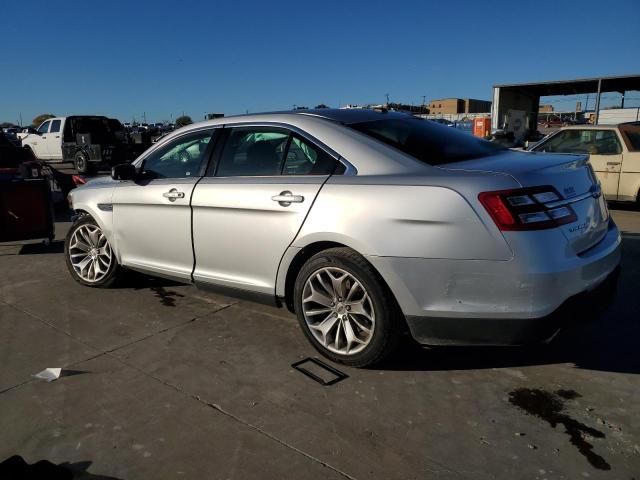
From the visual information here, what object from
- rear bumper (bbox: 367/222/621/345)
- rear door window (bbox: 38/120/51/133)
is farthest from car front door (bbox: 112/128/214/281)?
rear door window (bbox: 38/120/51/133)

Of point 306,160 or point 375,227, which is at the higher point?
point 306,160

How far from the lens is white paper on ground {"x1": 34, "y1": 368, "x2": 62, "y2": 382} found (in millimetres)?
3277

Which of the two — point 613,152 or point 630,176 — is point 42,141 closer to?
point 613,152

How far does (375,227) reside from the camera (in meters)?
2.98

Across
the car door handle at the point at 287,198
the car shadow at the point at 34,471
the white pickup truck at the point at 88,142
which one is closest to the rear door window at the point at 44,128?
the white pickup truck at the point at 88,142

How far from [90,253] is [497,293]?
153 inches

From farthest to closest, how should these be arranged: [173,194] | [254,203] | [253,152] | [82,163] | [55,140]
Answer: [55,140]
[82,163]
[173,194]
[253,152]
[254,203]

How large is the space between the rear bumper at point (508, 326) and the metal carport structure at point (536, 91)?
1624 cm

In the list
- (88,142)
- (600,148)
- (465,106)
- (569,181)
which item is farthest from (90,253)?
(465,106)

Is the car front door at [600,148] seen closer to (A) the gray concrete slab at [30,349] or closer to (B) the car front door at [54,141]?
(A) the gray concrete slab at [30,349]

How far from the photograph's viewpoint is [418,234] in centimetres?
285

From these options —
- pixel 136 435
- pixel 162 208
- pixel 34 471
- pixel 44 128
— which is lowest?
pixel 136 435

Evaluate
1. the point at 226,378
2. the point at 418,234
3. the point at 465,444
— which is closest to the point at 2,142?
Result: the point at 226,378

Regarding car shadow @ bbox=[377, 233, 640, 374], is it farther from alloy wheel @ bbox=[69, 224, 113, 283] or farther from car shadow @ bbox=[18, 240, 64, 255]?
car shadow @ bbox=[18, 240, 64, 255]
